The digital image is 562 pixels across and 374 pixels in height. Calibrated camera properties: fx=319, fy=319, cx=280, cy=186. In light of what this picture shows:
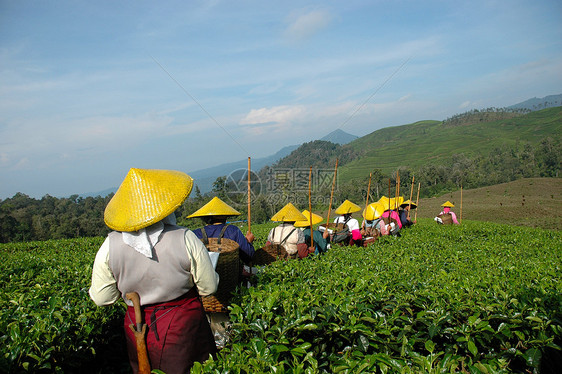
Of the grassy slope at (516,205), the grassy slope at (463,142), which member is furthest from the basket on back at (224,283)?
the grassy slope at (463,142)

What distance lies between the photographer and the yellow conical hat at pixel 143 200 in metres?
2.30

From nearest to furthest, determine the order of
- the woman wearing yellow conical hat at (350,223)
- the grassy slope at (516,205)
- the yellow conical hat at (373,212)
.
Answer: the woman wearing yellow conical hat at (350,223), the yellow conical hat at (373,212), the grassy slope at (516,205)

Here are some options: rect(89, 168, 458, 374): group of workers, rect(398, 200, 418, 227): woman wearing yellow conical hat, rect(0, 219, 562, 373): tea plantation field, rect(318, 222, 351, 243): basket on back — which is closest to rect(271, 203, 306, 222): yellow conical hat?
rect(318, 222, 351, 243): basket on back

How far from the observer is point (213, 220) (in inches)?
187

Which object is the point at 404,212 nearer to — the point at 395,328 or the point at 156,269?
the point at 395,328

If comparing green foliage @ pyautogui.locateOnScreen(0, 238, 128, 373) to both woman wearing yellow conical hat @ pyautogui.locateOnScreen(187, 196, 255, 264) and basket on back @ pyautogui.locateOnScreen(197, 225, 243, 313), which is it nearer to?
basket on back @ pyautogui.locateOnScreen(197, 225, 243, 313)

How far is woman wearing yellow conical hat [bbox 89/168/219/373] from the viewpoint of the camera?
230 centimetres

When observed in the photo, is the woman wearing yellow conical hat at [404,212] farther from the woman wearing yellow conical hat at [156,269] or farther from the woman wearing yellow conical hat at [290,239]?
the woman wearing yellow conical hat at [156,269]

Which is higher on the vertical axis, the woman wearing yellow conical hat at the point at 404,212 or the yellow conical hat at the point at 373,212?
the yellow conical hat at the point at 373,212

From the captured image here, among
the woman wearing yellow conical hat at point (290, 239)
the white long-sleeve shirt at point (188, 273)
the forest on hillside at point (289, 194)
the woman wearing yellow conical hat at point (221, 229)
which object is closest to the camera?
the white long-sleeve shirt at point (188, 273)

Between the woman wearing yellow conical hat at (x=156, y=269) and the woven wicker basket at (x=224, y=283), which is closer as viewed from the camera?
the woman wearing yellow conical hat at (x=156, y=269)

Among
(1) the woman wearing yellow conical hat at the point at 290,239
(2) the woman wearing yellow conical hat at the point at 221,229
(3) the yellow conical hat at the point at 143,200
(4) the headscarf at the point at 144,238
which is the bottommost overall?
(1) the woman wearing yellow conical hat at the point at 290,239

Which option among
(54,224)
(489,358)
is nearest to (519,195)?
(489,358)

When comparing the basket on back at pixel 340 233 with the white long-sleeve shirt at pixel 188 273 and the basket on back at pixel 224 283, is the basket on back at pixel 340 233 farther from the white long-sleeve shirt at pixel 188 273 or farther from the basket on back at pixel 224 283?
the white long-sleeve shirt at pixel 188 273
